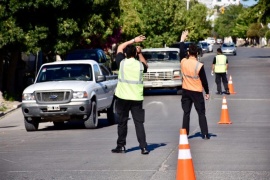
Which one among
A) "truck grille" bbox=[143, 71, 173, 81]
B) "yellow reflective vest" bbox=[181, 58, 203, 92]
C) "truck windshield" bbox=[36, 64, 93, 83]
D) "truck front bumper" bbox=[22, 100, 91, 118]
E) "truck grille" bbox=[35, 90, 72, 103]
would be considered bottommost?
"truck grille" bbox=[143, 71, 173, 81]

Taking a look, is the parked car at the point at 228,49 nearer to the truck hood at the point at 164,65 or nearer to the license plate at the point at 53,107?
the truck hood at the point at 164,65

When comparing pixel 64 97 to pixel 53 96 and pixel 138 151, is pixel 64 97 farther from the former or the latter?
pixel 138 151

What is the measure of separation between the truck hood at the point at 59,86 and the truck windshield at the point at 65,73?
0.59m

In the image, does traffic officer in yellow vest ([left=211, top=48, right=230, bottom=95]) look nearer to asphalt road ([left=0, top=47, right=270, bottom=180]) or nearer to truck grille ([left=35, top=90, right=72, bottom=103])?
asphalt road ([left=0, top=47, right=270, bottom=180])

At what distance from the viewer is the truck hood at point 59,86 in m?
19.6

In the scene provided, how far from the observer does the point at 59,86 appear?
64.5ft

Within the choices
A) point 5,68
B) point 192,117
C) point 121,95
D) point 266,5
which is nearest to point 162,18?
point 266,5

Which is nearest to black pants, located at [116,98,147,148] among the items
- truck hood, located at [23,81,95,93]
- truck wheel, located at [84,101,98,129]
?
truck hood, located at [23,81,95,93]

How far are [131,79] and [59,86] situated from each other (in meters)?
6.06

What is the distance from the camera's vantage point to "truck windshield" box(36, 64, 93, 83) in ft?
68.5

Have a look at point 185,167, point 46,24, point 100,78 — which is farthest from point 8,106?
point 185,167

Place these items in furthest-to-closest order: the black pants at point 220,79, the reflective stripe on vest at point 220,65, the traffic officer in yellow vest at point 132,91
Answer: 1. the reflective stripe on vest at point 220,65
2. the black pants at point 220,79
3. the traffic officer in yellow vest at point 132,91

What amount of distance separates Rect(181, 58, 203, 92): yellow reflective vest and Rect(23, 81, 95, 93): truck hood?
3.92 m

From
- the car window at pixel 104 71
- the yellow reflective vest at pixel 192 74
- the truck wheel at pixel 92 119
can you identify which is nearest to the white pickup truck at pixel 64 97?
the truck wheel at pixel 92 119
